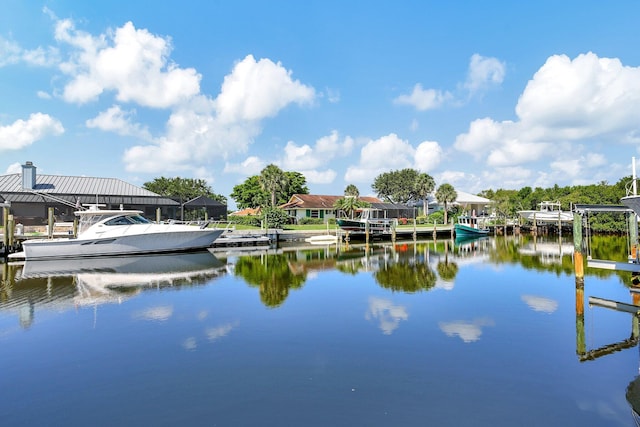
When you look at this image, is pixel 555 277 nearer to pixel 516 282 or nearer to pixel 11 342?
pixel 516 282

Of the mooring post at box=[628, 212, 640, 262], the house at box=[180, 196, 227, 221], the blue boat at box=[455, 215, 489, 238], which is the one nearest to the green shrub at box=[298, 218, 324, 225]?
the house at box=[180, 196, 227, 221]

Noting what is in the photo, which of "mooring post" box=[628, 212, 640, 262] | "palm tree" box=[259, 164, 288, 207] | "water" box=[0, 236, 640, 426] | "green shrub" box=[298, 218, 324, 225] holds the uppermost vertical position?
"palm tree" box=[259, 164, 288, 207]

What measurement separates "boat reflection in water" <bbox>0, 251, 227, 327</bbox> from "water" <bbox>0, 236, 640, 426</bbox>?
0.52 ft

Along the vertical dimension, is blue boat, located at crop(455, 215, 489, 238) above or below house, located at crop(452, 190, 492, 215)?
below

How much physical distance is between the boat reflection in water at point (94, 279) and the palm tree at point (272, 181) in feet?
92.6

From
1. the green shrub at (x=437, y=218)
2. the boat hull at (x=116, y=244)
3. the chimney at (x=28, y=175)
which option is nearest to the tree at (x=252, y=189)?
the green shrub at (x=437, y=218)

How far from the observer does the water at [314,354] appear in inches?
235

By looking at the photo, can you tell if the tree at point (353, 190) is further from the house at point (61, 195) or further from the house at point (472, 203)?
the house at point (61, 195)

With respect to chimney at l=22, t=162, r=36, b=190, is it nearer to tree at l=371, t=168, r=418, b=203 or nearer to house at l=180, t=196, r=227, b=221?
house at l=180, t=196, r=227, b=221

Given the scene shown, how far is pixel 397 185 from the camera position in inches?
3019

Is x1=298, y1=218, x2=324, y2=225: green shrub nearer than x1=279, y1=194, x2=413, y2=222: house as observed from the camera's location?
Yes

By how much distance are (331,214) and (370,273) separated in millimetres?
37294

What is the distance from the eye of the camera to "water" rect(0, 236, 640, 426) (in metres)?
5.97

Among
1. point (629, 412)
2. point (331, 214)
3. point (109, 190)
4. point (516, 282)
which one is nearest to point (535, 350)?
point (629, 412)
